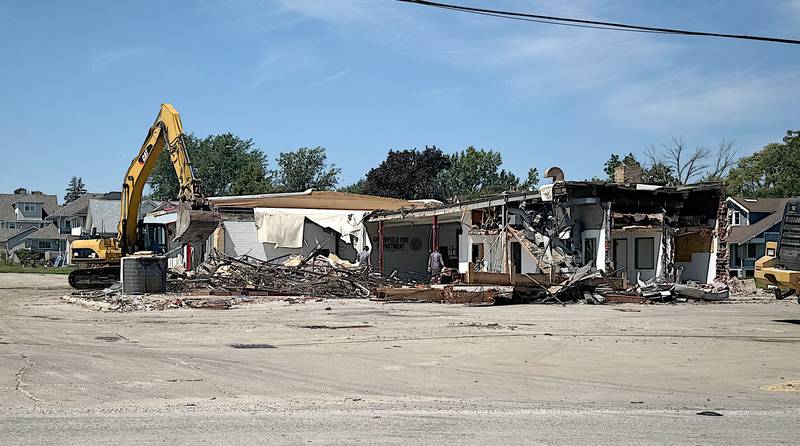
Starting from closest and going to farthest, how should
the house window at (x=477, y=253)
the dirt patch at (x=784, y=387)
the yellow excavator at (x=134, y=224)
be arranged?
the dirt patch at (x=784, y=387) → the yellow excavator at (x=134, y=224) → the house window at (x=477, y=253)

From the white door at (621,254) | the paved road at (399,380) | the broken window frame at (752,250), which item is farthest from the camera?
the broken window frame at (752,250)

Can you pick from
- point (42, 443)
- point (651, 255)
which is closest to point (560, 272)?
point (651, 255)

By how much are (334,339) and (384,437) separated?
8.23 m

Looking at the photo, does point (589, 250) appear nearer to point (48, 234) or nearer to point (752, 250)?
point (752, 250)

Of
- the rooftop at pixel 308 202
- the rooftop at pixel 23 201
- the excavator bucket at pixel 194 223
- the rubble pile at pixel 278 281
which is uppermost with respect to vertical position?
the rooftop at pixel 23 201

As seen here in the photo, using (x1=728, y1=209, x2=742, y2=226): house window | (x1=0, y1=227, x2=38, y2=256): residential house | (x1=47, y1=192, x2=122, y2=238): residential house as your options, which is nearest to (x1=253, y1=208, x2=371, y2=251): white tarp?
(x1=728, y1=209, x2=742, y2=226): house window

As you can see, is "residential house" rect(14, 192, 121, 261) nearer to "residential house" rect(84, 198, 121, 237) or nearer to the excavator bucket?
"residential house" rect(84, 198, 121, 237)

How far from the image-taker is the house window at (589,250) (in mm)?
28891

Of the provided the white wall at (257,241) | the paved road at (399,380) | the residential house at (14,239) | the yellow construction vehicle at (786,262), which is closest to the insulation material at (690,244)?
the paved road at (399,380)

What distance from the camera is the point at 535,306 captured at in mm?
23688

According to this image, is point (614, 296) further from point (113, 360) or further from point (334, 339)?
point (113, 360)

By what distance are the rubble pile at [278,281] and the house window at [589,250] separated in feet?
22.4

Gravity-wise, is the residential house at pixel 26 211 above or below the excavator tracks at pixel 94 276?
above

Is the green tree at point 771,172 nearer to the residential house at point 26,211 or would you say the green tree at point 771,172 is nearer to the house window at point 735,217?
the house window at point 735,217
